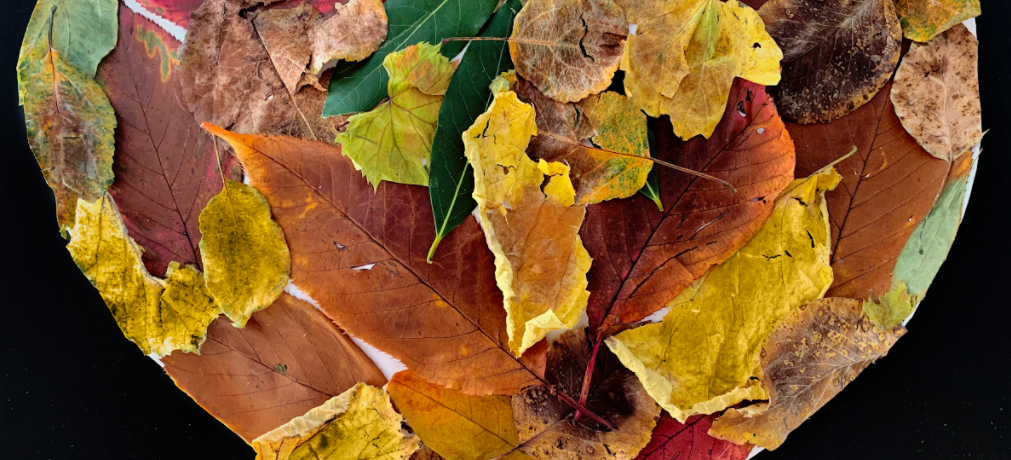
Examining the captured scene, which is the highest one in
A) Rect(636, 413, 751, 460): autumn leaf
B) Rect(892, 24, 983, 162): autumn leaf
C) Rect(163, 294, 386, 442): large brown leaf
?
Rect(892, 24, 983, 162): autumn leaf

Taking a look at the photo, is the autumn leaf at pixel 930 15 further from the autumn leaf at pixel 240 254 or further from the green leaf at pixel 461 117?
the autumn leaf at pixel 240 254

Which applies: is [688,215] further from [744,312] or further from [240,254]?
[240,254]

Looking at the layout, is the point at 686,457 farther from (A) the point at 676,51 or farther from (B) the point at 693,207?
(A) the point at 676,51

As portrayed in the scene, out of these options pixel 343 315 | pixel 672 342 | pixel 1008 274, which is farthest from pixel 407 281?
pixel 1008 274

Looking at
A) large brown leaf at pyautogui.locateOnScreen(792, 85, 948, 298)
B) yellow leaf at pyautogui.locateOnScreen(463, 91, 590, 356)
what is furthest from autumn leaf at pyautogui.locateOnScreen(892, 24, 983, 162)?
yellow leaf at pyautogui.locateOnScreen(463, 91, 590, 356)

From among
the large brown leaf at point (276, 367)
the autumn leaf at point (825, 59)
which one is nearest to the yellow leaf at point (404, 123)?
the large brown leaf at point (276, 367)

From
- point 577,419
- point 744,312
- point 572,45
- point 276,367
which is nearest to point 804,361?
point 744,312

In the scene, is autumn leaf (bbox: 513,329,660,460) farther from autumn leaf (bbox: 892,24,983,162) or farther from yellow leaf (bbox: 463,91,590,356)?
autumn leaf (bbox: 892,24,983,162)
